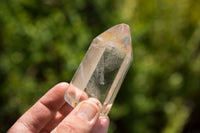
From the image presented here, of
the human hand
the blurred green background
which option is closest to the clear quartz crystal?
the human hand

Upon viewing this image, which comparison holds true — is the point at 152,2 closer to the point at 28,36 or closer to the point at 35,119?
the point at 28,36

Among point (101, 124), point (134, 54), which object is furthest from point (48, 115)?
point (134, 54)

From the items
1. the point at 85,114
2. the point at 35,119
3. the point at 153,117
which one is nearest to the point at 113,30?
the point at 85,114

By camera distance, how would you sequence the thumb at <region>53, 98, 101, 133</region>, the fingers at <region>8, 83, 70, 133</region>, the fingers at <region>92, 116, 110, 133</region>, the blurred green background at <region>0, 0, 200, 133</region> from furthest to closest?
the blurred green background at <region>0, 0, 200, 133</region> < the fingers at <region>8, 83, 70, 133</region> < the fingers at <region>92, 116, 110, 133</region> < the thumb at <region>53, 98, 101, 133</region>

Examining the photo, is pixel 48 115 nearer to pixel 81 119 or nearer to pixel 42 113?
pixel 42 113

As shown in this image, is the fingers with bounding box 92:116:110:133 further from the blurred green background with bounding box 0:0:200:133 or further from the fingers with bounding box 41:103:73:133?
the blurred green background with bounding box 0:0:200:133
